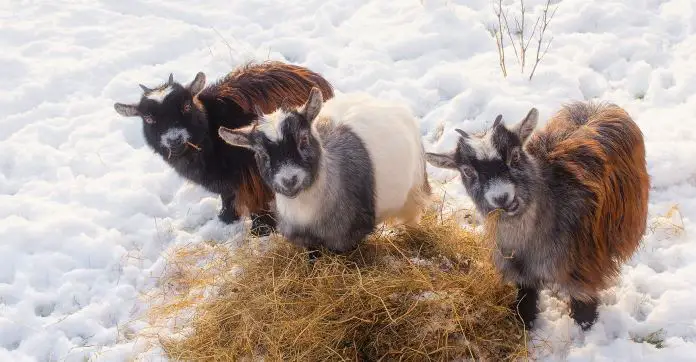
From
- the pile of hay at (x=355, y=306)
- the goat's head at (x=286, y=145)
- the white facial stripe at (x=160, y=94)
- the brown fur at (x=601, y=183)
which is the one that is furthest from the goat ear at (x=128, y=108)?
the brown fur at (x=601, y=183)

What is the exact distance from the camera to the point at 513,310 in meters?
3.94

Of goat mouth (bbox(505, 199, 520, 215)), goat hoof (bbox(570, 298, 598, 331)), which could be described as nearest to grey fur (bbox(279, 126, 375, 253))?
goat mouth (bbox(505, 199, 520, 215))

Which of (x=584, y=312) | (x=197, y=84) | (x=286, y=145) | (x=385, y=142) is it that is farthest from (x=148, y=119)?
(x=584, y=312)

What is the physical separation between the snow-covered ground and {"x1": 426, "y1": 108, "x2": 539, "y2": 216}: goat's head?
3.40 ft

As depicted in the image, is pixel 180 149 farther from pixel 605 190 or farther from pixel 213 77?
pixel 605 190

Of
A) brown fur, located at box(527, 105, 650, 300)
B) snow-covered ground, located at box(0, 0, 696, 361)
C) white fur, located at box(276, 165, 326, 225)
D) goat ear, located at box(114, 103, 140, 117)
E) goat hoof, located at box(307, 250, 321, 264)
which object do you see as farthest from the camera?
goat ear, located at box(114, 103, 140, 117)

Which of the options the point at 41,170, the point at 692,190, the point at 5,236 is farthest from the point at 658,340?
the point at 41,170

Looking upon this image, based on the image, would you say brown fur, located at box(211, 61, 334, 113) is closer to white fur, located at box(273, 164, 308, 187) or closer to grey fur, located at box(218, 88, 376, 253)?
grey fur, located at box(218, 88, 376, 253)

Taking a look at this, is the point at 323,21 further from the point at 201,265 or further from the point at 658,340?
the point at 658,340

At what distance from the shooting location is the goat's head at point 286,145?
379 cm

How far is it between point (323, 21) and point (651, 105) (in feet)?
11.6

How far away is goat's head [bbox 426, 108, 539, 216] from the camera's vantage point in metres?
3.35

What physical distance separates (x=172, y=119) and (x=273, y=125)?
1140 mm

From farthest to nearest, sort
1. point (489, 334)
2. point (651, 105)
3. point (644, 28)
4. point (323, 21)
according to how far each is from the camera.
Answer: point (323, 21)
point (644, 28)
point (651, 105)
point (489, 334)
